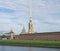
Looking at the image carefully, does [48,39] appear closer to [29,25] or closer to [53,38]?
[53,38]

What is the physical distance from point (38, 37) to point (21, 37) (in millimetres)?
9851

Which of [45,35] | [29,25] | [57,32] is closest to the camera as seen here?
[57,32]

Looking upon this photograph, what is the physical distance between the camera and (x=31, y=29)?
88.9 meters

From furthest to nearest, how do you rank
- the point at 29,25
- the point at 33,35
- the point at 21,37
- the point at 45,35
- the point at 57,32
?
the point at 29,25 → the point at 21,37 → the point at 33,35 → the point at 45,35 → the point at 57,32

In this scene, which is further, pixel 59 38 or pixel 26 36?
pixel 26 36

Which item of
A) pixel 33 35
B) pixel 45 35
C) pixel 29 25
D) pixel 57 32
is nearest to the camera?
pixel 57 32

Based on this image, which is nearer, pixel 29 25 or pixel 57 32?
pixel 57 32

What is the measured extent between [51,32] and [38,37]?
17.6 ft

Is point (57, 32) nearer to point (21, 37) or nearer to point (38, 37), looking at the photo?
point (38, 37)

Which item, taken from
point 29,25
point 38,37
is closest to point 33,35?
point 38,37

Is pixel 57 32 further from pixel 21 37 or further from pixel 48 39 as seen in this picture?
pixel 21 37

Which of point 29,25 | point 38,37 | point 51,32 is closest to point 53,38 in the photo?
point 51,32

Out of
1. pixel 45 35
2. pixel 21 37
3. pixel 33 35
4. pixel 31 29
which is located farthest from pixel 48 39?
pixel 31 29

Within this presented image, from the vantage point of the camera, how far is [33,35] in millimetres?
70688
